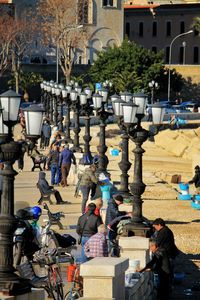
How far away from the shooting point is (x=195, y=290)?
64.0ft

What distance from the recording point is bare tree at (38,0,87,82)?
98.2 metres

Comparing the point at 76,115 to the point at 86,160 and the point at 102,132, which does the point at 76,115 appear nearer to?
the point at 86,160

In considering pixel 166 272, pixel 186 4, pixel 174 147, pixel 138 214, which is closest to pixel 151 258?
pixel 166 272

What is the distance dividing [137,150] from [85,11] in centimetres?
8807

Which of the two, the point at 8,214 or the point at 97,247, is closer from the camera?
→ the point at 8,214

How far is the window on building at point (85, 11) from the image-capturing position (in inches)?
4142

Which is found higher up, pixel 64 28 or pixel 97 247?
pixel 64 28

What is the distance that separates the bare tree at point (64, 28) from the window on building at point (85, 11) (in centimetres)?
75

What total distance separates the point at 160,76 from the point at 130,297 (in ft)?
266

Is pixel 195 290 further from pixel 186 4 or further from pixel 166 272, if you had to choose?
pixel 186 4

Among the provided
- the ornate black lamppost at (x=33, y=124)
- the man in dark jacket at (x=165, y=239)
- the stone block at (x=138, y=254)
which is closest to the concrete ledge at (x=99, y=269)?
the ornate black lamppost at (x=33, y=124)

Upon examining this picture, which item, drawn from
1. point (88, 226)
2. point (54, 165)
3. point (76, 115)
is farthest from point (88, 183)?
point (76, 115)

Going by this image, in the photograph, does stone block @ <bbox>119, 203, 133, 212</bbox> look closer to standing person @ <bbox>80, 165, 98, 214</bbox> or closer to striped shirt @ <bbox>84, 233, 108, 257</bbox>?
standing person @ <bbox>80, 165, 98, 214</bbox>

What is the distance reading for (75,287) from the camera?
1559 centimetres
